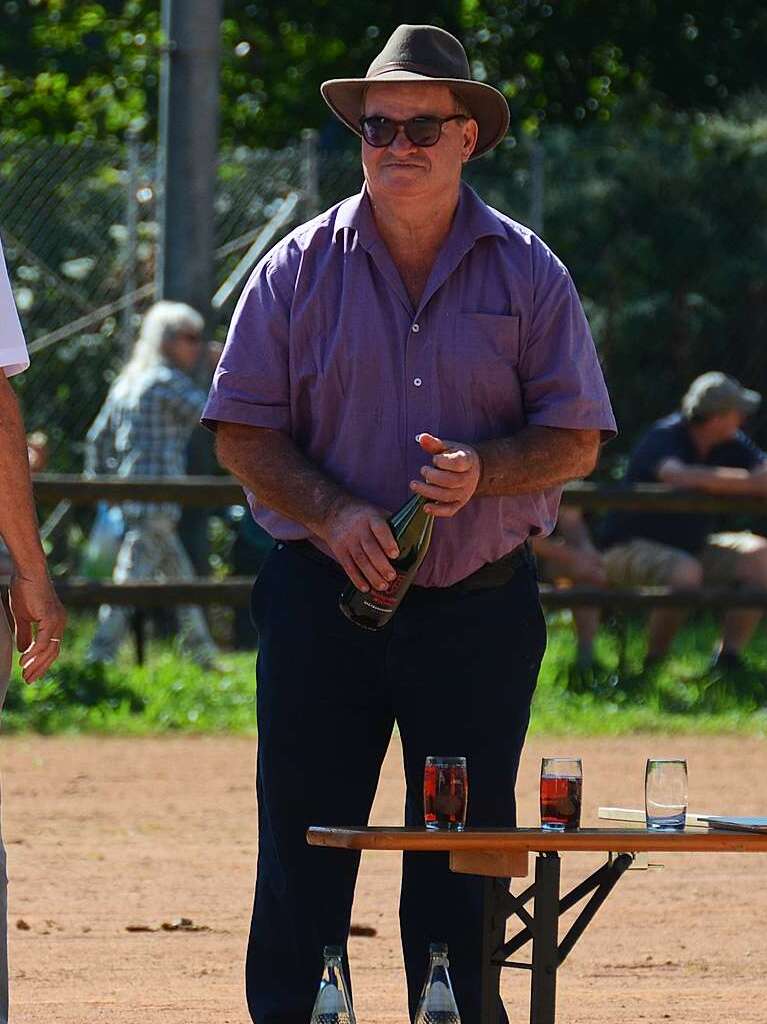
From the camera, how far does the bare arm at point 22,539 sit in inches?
166

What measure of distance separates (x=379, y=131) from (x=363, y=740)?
1.26 metres

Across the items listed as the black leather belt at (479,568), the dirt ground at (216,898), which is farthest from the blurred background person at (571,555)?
the black leather belt at (479,568)

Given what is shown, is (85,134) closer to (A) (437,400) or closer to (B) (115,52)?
(B) (115,52)

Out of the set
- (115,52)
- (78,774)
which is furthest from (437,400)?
(115,52)

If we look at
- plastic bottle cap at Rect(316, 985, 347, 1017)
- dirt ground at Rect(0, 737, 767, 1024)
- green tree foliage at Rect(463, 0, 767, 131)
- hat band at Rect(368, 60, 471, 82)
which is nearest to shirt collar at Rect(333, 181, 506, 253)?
hat band at Rect(368, 60, 471, 82)

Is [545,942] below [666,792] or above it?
below

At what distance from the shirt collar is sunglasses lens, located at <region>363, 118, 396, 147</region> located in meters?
0.12

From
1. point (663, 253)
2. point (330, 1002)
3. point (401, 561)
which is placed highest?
point (401, 561)

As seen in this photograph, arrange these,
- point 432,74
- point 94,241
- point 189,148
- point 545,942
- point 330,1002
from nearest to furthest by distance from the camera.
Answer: point 545,942 < point 330,1002 < point 432,74 < point 189,148 < point 94,241

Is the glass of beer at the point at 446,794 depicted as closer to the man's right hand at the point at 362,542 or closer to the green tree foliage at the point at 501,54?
the man's right hand at the point at 362,542

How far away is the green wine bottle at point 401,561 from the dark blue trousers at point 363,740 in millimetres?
116

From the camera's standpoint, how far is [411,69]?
452 centimetres

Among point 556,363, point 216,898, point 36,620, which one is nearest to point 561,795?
point 556,363

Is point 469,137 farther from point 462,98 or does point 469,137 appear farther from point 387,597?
point 387,597
